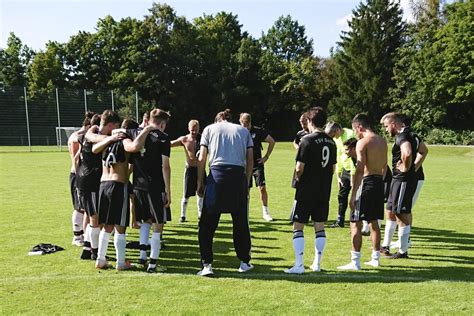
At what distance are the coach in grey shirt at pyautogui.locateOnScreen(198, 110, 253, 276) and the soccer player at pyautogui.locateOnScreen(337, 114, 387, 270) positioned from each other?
62.9 inches

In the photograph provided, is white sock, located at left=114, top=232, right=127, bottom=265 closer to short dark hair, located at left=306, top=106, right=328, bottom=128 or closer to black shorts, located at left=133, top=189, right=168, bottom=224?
black shorts, located at left=133, top=189, right=168, bottom=224

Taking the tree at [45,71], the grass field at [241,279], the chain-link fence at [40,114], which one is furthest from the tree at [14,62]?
the grass field at [241,279]

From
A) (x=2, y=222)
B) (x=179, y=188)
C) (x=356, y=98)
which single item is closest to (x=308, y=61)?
(x=356, y=98)

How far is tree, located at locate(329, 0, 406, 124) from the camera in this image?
56.1 metres

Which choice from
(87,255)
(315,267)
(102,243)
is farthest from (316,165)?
(87,255)

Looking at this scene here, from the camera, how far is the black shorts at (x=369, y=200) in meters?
6.93

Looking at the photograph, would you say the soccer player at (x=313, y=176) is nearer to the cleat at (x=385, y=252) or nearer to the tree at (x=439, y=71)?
the cleat at (x=385, y=252)

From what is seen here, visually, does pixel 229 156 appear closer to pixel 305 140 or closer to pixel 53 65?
pixel 305 140

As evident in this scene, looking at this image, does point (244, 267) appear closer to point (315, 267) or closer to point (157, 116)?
point (315, 267)

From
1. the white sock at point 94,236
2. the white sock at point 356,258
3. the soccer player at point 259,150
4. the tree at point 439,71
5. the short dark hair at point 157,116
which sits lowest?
the white sock at point 356,258

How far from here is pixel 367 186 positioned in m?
7.00

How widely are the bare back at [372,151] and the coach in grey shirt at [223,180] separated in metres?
1.63

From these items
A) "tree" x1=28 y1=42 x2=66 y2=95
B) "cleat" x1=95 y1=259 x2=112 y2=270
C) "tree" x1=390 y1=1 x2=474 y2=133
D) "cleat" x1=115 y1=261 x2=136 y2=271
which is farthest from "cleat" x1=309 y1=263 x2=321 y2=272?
"tree" x1=28 y1=42 x2=66 y2=95

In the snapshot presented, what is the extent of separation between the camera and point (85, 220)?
26.8 feet
